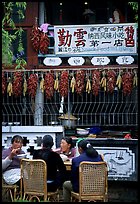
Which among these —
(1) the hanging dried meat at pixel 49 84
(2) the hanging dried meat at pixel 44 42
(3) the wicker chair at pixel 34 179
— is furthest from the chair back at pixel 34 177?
(2) the hanging dried meat at pixel 44 42

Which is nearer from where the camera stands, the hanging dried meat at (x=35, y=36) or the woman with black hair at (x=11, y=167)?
the woman with black hair at (x=11, y=167)

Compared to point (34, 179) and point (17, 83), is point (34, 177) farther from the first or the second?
point (17, 83)

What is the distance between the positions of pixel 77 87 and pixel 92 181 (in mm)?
3532

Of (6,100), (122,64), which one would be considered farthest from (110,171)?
(6,100)

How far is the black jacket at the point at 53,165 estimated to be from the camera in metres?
6.74

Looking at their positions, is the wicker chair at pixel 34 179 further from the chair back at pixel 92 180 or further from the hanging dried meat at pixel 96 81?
the hanging dried meat at pixel 96 81

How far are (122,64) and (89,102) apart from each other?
4.21 ft

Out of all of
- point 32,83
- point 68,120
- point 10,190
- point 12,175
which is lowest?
point 10,190

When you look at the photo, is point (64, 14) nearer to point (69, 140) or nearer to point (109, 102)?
point (109, 102)

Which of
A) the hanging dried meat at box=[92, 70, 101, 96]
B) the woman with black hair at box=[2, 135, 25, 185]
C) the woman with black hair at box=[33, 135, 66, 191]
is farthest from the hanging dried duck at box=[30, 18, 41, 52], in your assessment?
the woman with black hair at box=[33, 135, 66, 191]

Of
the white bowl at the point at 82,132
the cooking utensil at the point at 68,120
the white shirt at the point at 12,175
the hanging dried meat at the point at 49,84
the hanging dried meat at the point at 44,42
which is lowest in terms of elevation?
the white shirt at the point at 12,175

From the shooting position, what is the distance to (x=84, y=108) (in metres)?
10.5

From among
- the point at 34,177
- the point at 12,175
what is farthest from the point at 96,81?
the point at 34,177

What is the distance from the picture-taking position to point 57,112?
1044 cm
